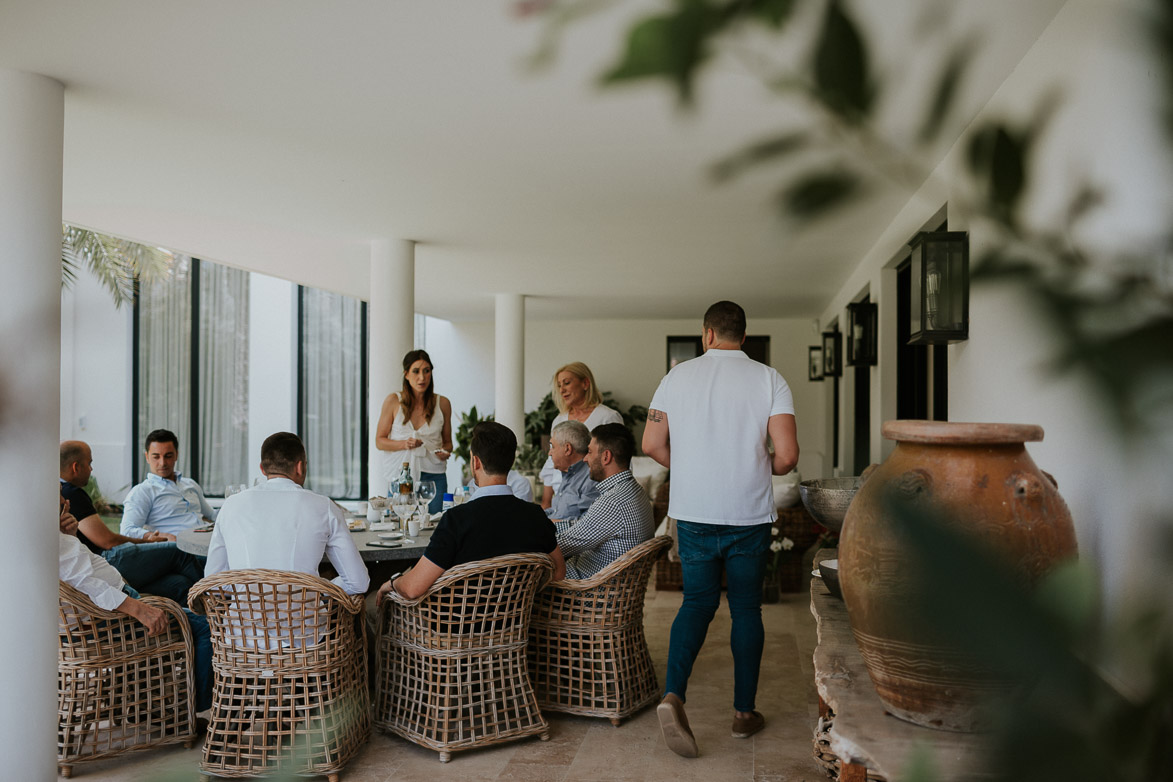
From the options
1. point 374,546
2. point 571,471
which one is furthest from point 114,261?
point 374,546

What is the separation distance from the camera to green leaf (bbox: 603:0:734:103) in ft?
0.89

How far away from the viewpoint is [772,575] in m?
5.95

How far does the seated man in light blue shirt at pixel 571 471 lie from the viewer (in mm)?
4250

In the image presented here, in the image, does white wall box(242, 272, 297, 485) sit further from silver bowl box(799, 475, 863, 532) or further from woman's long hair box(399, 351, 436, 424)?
silver bowl box(799, 475, 863, 532)

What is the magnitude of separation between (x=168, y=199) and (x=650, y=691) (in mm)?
3928

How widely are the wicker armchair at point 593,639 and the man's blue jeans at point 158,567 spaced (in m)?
1.63

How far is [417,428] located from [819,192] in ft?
16.8

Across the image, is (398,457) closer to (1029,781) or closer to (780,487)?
(780,487)

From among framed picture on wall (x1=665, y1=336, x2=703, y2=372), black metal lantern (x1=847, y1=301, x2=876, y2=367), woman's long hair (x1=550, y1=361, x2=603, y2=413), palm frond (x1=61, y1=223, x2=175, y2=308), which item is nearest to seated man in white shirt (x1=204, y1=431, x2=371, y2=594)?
woman's long hair (x1=550, y1=361, x2=603, y2=413)

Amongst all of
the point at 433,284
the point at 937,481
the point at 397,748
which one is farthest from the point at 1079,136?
the point at 433,284

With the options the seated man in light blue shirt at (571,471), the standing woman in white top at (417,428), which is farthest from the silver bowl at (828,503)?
the standing woman in white top at (417,428)

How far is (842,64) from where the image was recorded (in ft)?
0.95

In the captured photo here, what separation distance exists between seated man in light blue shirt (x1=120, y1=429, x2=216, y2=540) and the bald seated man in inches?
8.6

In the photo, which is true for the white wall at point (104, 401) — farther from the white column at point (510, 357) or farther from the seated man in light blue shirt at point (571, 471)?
the seated man in light blue shirt at point (571, 471)
